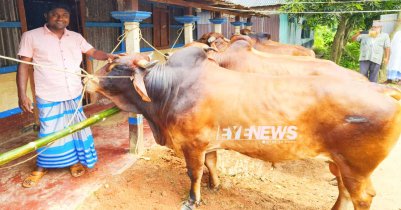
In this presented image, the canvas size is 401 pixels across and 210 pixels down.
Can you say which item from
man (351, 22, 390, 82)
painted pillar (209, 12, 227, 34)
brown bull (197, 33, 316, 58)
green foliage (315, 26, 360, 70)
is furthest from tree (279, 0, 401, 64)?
brown bull (197, 33, 316, 58)

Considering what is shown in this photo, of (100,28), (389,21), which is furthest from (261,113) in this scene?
(389,21)

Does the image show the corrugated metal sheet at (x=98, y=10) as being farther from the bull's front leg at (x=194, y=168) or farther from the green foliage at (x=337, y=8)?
the green foliage at (x=337, y=8)

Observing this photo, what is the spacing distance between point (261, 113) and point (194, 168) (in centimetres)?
92

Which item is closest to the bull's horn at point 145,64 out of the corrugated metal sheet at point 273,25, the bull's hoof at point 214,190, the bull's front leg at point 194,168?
the bull's front leg at point 194,168

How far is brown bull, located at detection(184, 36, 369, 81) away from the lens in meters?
3.85

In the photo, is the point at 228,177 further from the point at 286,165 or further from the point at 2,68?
the point at 2,68

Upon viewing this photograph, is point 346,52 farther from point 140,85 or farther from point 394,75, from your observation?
point 140,85

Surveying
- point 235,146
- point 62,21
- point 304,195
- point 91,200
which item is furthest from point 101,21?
point 304,195

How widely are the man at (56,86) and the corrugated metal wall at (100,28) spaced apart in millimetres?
2964

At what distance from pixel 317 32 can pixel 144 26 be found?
24289mm

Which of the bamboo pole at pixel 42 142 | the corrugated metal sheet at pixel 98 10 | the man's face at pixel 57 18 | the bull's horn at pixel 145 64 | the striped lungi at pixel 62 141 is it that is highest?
the corrugated metal sheet at pixel 98 10

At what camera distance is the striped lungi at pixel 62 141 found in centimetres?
342

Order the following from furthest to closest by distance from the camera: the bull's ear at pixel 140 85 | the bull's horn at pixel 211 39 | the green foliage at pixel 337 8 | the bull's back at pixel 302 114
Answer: the green foliage at pixel 337 8 → the bull's horn at pixel 211 39 → the bull's ear at pixel 140 85 → the bull's back at pixel 302 114

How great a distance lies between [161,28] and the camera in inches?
357
